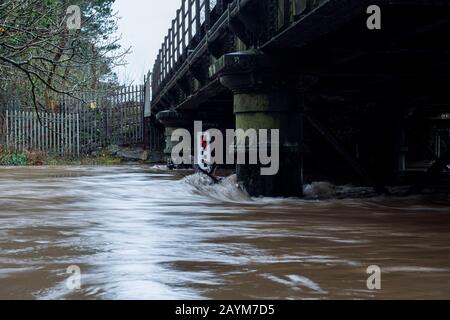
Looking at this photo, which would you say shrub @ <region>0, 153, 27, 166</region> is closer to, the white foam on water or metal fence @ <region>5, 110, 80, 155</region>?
metal fence @ <region>5, 110, 80, 155</region>

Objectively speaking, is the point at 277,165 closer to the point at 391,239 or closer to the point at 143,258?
the point at 391,239

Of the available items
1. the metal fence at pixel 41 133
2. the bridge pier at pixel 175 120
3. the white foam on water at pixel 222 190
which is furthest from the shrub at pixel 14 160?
the white foam on water at pixel 222 190

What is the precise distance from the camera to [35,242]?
180 inches

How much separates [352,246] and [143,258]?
5.21ft

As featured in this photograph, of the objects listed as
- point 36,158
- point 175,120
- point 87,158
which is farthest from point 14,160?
point 175,120

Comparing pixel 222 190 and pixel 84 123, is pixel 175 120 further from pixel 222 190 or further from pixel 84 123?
pixel 222 190

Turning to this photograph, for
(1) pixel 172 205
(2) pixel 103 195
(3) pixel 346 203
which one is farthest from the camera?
(2) pixel 103 195

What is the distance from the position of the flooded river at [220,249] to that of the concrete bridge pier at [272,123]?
29.9 inches

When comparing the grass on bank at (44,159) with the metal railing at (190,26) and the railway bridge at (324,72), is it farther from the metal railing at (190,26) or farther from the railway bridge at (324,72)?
the railway bridge at (324,72)

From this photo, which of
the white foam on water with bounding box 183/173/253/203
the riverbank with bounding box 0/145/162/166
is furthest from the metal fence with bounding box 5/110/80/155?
the white foam on water with bounding box 183/173/253/203

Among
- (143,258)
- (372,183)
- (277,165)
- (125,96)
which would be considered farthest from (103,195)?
Answer: (125,96)

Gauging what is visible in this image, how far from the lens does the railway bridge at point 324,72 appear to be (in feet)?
23.1

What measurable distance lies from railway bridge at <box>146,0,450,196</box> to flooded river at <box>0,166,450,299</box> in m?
1.48

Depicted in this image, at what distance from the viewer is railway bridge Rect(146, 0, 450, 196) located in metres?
7.05
